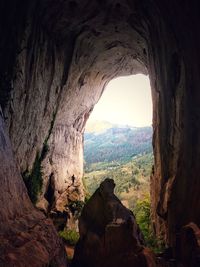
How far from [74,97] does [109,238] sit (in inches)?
408

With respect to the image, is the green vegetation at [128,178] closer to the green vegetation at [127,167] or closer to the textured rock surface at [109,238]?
the green vegetation at [127,167]

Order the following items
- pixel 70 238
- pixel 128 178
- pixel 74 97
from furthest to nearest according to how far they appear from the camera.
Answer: pixel 128 178, pixel 74 97, pixel 70 238

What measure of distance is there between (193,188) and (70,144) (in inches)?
453

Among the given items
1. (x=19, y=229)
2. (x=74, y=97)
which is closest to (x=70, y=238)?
(x=74, y=97)

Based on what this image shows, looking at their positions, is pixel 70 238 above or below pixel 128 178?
above

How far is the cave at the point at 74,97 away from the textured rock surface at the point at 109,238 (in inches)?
34.4

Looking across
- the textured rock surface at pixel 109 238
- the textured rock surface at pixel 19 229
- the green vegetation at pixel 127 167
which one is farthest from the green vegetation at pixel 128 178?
the textured rock surface at pixel 19 229

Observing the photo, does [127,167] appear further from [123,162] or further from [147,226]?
[147,226]

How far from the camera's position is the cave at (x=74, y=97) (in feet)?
21.8

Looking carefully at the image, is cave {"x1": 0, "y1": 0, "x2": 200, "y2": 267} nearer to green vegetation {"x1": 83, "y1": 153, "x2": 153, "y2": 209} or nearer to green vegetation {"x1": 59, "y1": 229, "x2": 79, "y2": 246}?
green vegetation {"x1": 59, "y1": 229, "x2": 79, "y2": 246}

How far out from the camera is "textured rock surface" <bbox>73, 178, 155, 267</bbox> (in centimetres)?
662

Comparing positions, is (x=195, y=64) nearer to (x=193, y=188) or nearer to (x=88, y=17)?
(x=193, y=188)

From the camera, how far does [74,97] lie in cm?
1616

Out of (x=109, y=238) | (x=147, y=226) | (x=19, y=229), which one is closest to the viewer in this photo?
(x=19, y=229)
